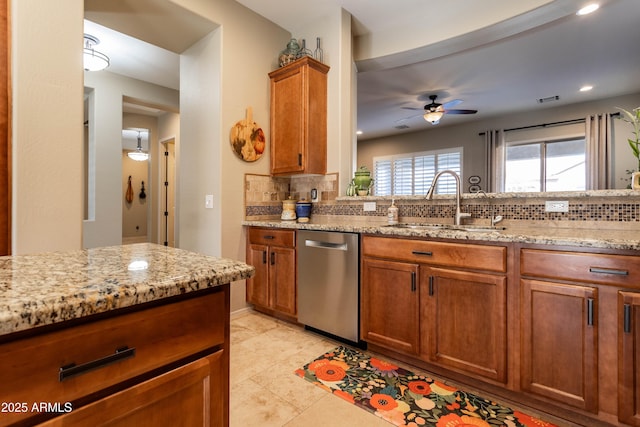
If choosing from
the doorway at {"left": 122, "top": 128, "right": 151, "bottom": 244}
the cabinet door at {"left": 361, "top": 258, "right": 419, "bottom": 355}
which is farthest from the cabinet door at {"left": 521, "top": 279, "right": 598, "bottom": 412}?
the doorway at {"left": 122, "top": 128, "right": 151, "bottom": 244}

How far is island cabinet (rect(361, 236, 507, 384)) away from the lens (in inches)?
65.9

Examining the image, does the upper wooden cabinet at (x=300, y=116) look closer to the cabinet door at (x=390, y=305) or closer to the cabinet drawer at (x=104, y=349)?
the cabinet door at (x=390, y=305)

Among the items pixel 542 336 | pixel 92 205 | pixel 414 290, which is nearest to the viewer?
pixel 542 336

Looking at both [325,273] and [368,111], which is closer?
[325,273]

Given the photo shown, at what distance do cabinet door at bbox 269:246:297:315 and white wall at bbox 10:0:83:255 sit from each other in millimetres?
1393

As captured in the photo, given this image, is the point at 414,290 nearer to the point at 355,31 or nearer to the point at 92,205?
the point at 355,31

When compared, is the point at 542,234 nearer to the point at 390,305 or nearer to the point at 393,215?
the point at 390,305

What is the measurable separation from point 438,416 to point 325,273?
112 centimetres

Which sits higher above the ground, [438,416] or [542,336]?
[542,336]

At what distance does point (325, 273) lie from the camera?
2.39m

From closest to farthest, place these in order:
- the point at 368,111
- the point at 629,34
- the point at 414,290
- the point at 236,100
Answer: the point at 414,290 < the point at 236,100 < the point at 629,34 < the point at 368,111

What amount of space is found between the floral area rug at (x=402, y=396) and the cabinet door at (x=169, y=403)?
113 centimetres

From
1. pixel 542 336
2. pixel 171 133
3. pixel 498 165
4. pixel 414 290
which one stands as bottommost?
pixel 542 336

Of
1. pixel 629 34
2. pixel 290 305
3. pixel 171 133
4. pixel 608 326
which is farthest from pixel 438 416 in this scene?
pixel 171 133
